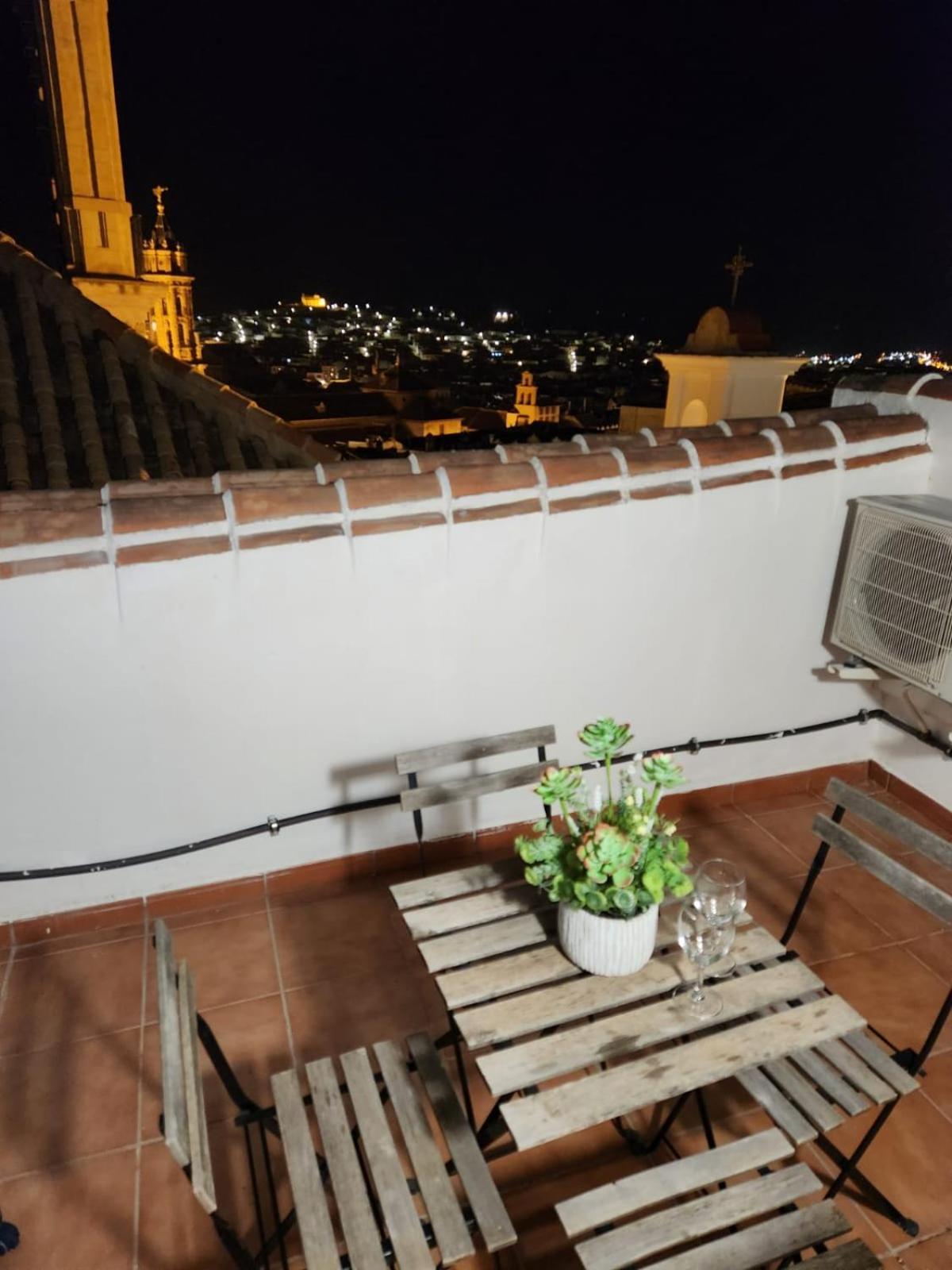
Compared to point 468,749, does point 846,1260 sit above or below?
below

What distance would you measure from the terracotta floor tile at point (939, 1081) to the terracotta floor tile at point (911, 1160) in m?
0.03

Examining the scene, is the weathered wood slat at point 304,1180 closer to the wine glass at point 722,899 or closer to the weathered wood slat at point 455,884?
the weathered wood slat at point 455,884

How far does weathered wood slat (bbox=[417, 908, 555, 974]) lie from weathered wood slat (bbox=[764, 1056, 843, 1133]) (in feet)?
1.88

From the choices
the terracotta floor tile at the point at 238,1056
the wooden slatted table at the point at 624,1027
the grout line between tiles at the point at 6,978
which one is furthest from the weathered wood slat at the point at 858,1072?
the grout line between tiles at the point at 6,978

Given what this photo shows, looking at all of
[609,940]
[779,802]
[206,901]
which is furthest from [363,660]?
[779,802]

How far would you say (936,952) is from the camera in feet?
9.48

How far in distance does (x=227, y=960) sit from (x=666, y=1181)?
1841 millimetres

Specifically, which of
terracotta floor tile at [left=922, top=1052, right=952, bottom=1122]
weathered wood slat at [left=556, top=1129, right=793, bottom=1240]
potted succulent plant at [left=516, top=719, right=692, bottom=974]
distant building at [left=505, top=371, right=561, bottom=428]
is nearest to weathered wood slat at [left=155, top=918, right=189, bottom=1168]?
weathered wood slat at [left=556, top=1129, right=793, bottom=1240]

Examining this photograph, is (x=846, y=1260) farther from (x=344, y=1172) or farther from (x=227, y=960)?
(x=227, y=960)

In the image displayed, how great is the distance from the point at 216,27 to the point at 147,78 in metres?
6.80

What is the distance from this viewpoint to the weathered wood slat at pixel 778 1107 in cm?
170

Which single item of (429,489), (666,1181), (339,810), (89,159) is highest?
(89,159)

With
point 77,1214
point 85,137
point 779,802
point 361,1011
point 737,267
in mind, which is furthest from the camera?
point 85,137

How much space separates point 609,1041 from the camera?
163cm
